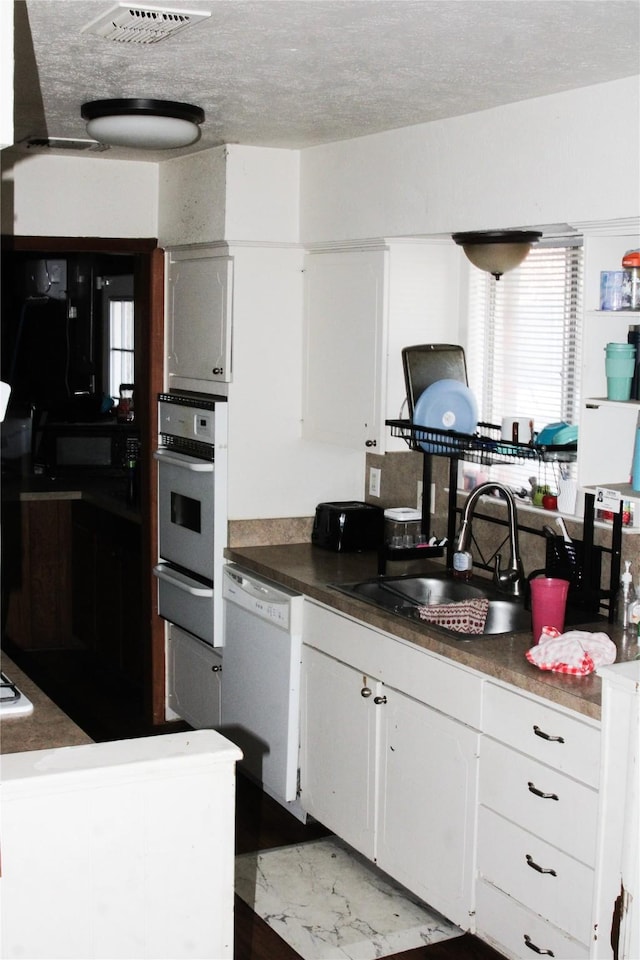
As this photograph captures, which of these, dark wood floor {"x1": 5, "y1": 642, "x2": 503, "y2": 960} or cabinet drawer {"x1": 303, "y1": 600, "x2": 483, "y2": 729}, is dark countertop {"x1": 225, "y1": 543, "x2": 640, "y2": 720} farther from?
dark wood floor {"x1": 5, "y1": 642, "x2": 503, "y2": 960}

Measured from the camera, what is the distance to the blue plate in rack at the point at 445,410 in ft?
12.7

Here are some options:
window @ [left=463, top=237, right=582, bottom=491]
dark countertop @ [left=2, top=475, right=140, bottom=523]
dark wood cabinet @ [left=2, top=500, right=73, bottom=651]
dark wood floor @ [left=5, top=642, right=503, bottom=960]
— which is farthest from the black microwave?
window @ [left=463, top=237, right=582, bottom=491]

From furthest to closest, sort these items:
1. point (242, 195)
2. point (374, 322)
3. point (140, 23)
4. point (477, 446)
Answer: point (242, 195)
point (374, 322)
point (477, 446)
point (140, 23)

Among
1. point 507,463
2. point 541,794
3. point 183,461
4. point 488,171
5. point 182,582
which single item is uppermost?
point 488,171

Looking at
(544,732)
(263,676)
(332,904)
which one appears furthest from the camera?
(263,676)

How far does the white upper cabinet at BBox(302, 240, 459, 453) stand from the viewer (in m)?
3.95

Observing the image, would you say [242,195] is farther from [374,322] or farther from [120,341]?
[120,341]

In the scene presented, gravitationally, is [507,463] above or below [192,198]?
below

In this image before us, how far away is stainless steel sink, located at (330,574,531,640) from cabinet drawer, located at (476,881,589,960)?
0.77 meters

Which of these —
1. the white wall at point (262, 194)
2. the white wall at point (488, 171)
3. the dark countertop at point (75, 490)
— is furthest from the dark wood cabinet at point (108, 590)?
the white wall at point (488, 171)

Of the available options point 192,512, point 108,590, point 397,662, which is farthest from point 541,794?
point 108,590

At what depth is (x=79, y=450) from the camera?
6.43 meters

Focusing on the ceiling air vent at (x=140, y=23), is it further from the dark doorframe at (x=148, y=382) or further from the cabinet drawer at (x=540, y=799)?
the dark doorframe at (x=148, y=382)

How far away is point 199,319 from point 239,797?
1.88m
